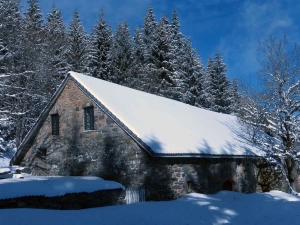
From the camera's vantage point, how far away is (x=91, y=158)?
1437cm

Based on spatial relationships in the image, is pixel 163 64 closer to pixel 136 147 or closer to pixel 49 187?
pixel 136 147

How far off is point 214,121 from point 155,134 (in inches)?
340

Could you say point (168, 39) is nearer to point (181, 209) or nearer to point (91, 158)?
point (91, 158)

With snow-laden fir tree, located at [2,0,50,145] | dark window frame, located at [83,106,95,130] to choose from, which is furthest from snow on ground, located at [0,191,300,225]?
snow-laden fir tree, located at [2,0,50,145]

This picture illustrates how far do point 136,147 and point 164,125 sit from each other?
2.59m

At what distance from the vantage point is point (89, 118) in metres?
14.7

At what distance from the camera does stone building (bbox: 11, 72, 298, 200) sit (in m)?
12.6

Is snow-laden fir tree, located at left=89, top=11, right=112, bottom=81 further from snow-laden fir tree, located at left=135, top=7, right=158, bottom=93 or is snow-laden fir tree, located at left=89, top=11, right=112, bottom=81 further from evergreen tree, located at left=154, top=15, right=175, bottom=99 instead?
evergreen tree, located at left=154, top=15, right=175, bottom=99

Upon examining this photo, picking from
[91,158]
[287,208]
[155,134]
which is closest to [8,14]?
[91,158]

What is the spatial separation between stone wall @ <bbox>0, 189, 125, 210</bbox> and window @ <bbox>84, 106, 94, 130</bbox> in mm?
3629

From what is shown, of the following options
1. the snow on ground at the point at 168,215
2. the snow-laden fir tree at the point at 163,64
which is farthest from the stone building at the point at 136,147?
the snow-laden fir tree at the point at 163,64

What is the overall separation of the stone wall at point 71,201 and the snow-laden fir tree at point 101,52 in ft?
77.0

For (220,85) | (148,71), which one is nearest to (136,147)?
(148,71)

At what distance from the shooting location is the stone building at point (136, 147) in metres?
12.6
